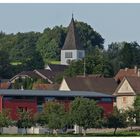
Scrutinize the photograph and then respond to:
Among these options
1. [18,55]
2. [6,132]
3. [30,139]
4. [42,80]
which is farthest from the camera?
[18,55]

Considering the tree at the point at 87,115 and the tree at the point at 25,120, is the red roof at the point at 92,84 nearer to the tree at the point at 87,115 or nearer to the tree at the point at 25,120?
the tree at the point at 25,120

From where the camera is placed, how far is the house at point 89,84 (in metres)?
102

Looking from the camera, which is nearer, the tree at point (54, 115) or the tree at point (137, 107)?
the tree at point (54, 115)

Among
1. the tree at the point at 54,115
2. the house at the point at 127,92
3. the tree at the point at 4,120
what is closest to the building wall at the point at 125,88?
the house at the point at 127,92

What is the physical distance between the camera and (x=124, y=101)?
98250 millimetres

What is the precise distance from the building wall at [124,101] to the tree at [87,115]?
19577 mm

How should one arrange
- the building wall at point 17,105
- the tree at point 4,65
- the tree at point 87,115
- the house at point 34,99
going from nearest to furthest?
1. the tree at point 87,115
2. the building wall at point 17,105
3. the house at point 34,99
4. the tree at point 4,65

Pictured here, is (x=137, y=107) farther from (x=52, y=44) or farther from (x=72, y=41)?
(x=52, y=44)

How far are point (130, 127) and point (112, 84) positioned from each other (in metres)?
23.0

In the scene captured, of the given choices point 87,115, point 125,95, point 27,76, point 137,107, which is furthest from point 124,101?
point 27,76

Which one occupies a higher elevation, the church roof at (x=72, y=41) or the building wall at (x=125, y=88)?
the church roof at (x=72, y=41)

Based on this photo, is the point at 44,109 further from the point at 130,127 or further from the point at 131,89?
the point at 131,89

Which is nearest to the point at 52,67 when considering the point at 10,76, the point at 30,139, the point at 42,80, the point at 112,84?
the point at 10,76

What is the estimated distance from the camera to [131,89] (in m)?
97.4
